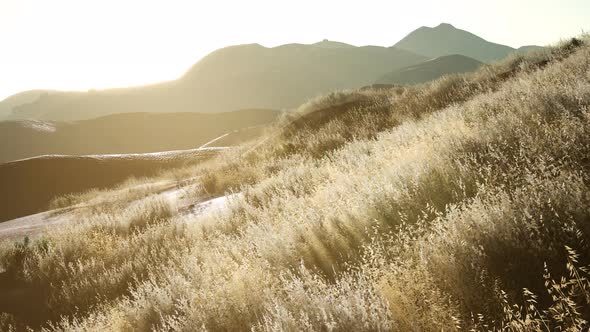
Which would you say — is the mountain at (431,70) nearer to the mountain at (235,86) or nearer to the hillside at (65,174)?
the mountain at (235,86)

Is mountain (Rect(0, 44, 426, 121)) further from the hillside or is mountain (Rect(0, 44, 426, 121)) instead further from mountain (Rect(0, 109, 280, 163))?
the hillside

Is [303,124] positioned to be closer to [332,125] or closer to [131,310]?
[332,125]

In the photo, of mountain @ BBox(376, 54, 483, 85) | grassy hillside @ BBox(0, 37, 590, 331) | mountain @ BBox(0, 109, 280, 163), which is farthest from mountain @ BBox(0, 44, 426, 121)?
grassy hillside @ BBox(0, 37, 590, 331)

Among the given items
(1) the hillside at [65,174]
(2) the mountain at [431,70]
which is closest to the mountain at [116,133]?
(1) the hillside at [65,174]

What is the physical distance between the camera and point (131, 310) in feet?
13.0

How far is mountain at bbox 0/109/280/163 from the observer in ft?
196

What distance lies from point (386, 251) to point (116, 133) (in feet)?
231

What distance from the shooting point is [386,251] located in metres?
3.40

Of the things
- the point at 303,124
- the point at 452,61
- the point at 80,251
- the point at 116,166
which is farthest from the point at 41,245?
the point at 452,61

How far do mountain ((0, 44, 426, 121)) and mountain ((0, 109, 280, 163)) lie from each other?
131ft

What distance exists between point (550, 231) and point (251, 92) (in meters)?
118

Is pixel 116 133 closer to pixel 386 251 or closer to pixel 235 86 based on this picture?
pixel 235 86

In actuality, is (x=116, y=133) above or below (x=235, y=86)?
below

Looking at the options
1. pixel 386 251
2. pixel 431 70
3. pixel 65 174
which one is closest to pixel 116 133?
pixel 65 174
